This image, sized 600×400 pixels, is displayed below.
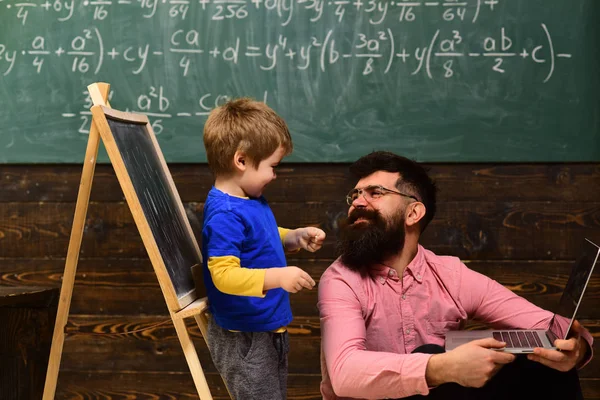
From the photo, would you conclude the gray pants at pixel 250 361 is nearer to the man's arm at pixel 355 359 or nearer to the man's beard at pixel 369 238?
the man's arm at pixel 355 359

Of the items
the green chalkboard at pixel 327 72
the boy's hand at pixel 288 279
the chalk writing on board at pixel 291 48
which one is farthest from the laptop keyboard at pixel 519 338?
the chalk writing on board at pixel 291 48

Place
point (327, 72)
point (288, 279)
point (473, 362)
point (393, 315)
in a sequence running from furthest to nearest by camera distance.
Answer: point (327, 72), point (393, 315), point (288, 279), point (473, 362)

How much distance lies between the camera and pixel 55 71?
291cm

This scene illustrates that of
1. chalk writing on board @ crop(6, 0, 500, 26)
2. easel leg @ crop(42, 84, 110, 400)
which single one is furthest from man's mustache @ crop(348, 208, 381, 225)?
chalk writing on board @ crop(6, 0, 500, 26)

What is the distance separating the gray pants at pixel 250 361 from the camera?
1.85 meters

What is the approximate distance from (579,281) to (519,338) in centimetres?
23

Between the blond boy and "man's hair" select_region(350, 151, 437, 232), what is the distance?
244 millimetres

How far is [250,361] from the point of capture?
1.85 m

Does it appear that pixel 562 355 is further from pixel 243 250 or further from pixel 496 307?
pixel 243 250

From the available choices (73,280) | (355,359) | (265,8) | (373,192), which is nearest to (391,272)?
(373,192)

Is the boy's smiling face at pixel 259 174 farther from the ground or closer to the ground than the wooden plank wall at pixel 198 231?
farther from the ground

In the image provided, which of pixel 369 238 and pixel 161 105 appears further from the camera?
pixel 161 105

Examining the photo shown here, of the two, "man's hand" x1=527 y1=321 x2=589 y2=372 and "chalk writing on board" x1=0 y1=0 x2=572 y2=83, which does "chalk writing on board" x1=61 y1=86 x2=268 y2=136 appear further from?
"man's hand" x1=527 y1=321 x2=589 y2=372

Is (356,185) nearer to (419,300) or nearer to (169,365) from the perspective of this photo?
(419,300)
